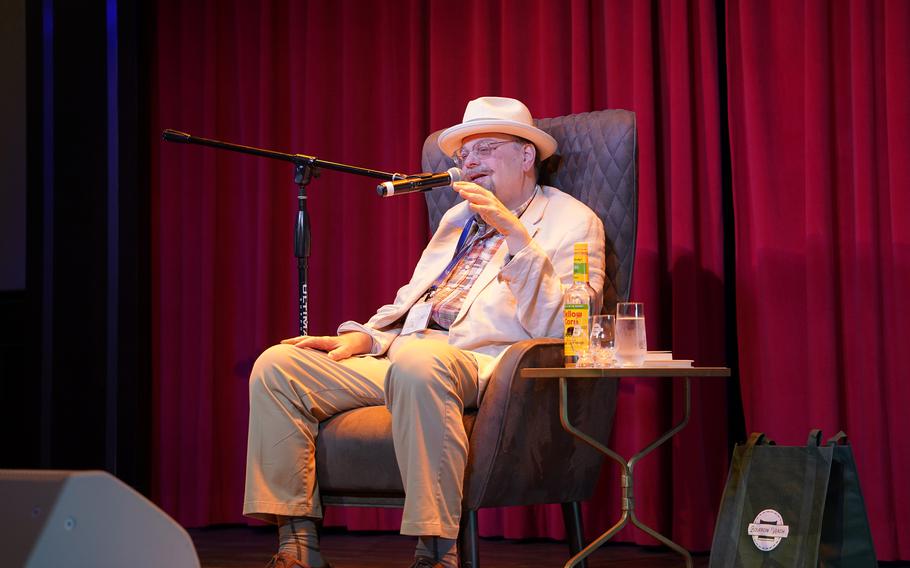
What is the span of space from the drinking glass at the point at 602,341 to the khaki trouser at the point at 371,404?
281 mm

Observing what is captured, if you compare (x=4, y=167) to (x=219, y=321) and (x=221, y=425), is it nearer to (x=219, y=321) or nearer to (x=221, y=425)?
(x=219, y=321)

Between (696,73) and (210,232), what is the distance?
6.31 ft

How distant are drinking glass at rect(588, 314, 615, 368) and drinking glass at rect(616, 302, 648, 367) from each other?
0.02 metres

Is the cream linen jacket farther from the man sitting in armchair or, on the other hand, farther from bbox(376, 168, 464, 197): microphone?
bbox(376, 168, 464, 197): microphone

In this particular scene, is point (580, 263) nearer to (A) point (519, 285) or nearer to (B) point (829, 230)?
(A) point (519, 285)

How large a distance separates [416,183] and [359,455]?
687 mm

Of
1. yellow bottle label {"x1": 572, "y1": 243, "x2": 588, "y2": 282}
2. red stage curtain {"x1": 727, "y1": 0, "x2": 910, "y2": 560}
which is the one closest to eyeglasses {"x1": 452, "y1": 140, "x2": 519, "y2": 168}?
yellow bottle label {"x1": 572, "y1": 243, "x2": 588, "y2": 282}

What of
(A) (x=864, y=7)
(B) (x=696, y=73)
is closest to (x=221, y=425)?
(B) (x=696, y=73)

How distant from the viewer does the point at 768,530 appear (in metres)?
2.16

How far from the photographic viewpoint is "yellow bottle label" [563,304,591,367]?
87.1 inches

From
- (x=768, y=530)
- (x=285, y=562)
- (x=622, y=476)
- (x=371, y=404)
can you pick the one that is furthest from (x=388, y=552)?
(x=768, y=530)

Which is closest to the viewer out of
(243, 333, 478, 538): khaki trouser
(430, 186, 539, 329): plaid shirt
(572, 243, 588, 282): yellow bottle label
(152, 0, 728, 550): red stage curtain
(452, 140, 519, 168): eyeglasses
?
(243, 333, 478, 538): khaki trouser

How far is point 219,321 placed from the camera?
383cm

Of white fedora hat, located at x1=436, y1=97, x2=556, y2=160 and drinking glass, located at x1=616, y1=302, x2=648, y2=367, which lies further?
white fedora hat, located at x1=436, y1=97, x2=556, y2=160
